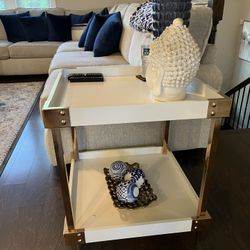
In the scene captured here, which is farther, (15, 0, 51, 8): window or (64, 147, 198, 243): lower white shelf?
(15, 0, 51, 8): window

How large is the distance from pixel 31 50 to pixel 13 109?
1.33 meters

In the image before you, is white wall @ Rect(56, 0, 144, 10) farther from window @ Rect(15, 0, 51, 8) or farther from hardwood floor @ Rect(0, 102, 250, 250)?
hardwood floor @ Rect(0, 102, 250, 250)

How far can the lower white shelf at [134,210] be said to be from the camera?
986 millimetres

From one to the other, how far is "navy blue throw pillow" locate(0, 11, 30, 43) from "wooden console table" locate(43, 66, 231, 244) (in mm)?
3106

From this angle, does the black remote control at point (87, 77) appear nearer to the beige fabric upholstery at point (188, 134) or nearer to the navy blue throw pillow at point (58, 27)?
the beige fabric upholstery at point (188, 134)

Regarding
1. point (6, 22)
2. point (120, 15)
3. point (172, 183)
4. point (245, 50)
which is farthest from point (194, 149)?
point (6, 22)

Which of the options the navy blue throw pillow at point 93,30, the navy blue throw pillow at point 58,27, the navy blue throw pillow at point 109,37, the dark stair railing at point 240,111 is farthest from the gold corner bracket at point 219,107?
the navy blue throw pillow at point 58,27

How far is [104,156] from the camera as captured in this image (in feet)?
4.66

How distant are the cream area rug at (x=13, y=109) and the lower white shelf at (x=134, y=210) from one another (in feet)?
2.37

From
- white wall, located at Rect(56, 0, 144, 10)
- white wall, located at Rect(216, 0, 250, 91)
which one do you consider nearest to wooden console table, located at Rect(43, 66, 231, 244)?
white wall, located at Rect(216, 0, 250, 91)

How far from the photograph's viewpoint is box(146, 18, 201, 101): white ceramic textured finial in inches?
32.1

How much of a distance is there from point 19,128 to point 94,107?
1618 mm

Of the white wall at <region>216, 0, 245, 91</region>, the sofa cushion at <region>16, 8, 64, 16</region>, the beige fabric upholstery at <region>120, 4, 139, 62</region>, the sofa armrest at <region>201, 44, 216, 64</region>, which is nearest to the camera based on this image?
the sofa armrest at <region>201, 44, 216, 64</region>

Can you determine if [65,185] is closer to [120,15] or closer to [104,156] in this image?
[104,156]
